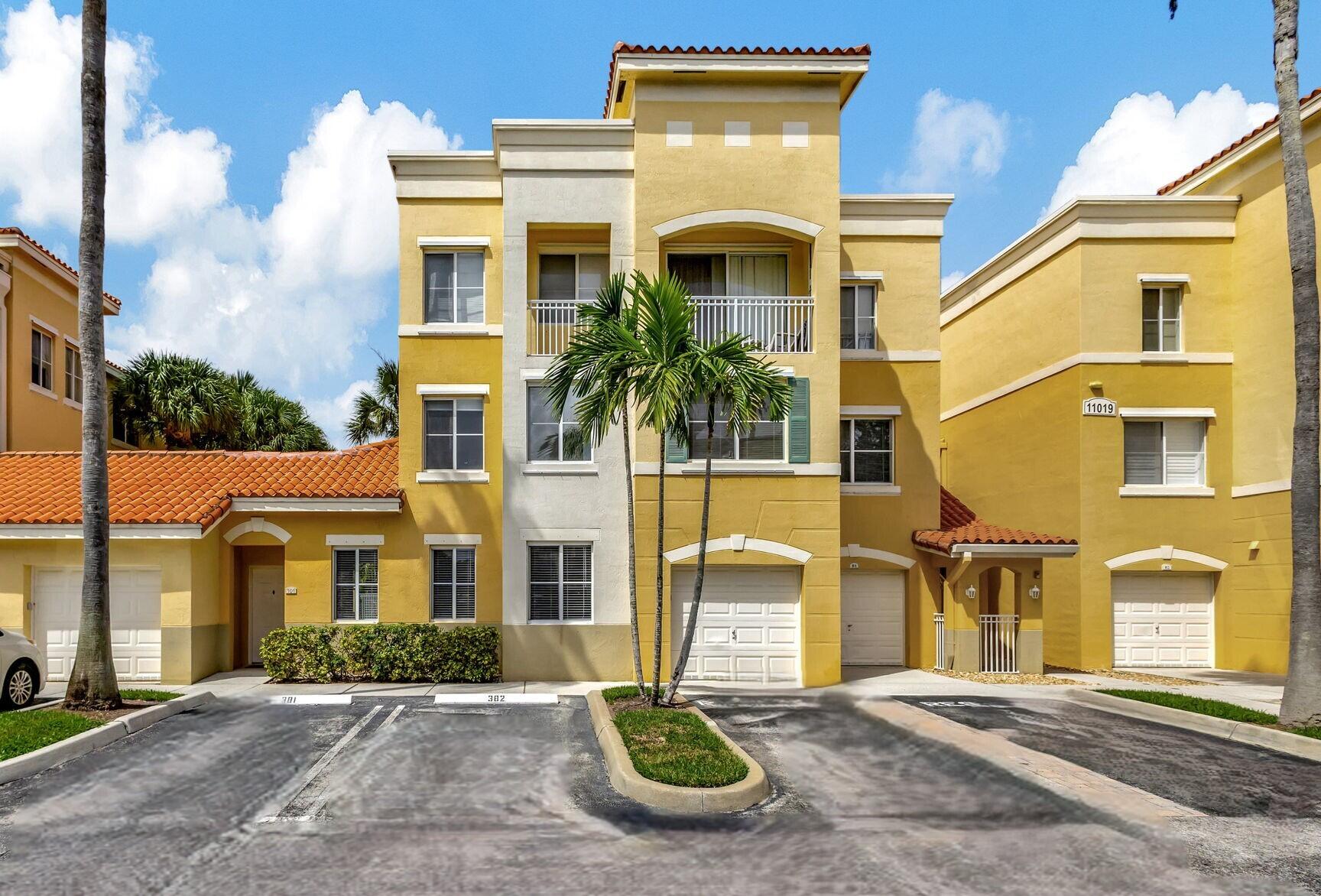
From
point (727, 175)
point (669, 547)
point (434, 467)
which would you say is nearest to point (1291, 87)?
point (727, 175)

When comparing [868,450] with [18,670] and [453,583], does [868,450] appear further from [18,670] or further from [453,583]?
[18,670]

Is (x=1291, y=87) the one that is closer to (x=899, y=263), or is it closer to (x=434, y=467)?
(x=899, y=263)

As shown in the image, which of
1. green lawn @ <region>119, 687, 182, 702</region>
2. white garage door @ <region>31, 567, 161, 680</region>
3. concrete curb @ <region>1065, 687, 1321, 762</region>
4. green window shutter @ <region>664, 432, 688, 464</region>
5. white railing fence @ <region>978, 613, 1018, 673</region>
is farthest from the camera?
white railing fence @ <region>978, 613, 1018, 673</region>

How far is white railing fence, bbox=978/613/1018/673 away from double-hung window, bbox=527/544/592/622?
329 inches

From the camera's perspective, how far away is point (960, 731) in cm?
1299

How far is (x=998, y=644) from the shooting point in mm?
19578

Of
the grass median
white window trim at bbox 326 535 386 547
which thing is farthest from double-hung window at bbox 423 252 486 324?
the grass median

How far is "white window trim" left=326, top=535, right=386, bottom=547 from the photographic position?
18.4 metres

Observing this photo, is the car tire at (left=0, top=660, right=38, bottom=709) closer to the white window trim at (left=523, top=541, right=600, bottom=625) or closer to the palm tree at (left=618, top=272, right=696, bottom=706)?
the white window trim at (left=523, top=541, right=600, bottom=625)

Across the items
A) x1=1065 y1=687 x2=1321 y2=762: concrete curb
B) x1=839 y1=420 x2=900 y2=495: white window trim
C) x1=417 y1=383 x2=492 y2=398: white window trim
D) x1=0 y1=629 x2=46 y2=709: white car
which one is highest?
x1=417 y1=383 x2=492 y2=398: white window trim

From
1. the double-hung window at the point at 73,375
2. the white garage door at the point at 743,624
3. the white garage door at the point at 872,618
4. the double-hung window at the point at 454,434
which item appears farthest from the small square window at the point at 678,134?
the double-hung window at the point at 73,375

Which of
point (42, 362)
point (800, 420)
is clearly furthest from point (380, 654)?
point (42, 362)

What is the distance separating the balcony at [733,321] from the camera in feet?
60.1

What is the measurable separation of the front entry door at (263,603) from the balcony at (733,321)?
7.59 m
